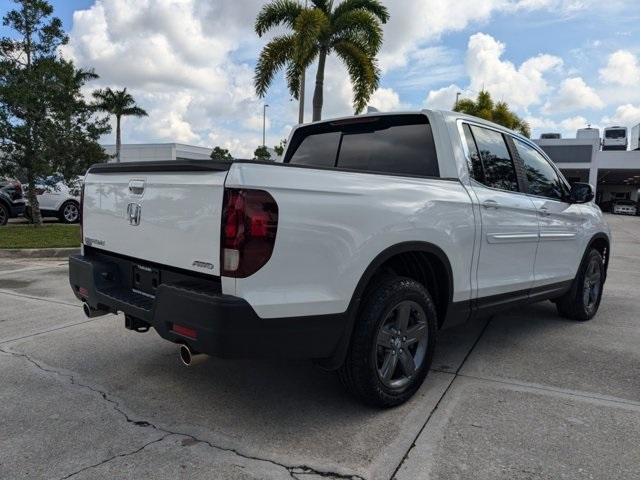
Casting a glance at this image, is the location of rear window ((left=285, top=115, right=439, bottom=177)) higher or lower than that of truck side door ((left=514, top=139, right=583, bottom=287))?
higher

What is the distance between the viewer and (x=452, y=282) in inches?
138

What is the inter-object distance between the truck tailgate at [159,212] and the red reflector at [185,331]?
0.30 m

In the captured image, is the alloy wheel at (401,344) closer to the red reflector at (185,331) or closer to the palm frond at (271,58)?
the red reflector at (185,331)

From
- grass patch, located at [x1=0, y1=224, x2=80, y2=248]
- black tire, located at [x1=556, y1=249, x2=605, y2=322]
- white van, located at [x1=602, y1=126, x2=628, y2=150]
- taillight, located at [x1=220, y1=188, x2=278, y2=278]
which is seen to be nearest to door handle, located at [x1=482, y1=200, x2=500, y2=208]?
taillight, located at [x1=220, y1=188, x2=278, y2=278]

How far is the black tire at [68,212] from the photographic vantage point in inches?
624

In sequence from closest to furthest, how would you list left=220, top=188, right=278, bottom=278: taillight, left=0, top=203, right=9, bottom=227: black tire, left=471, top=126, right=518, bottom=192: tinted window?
left=220, top=188, right=278, bottom=278: taillight < left=471, top=126, right=518, bottom=192: tinted window < left=0, top=203, right=9, bottom=227: black tire

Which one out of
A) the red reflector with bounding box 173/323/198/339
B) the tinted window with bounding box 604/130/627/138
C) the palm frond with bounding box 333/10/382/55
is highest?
the tinted window with bounding box 604/130/627/138

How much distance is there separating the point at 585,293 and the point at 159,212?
449cm

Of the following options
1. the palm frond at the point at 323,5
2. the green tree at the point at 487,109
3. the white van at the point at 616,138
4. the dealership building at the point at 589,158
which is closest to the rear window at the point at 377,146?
the palm frond at the point at 323,5

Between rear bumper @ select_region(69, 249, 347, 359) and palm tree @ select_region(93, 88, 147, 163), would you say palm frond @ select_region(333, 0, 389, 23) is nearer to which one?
rear bumper @ select_region(69, 249, 347, 359)

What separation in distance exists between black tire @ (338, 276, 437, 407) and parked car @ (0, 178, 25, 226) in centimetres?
1381

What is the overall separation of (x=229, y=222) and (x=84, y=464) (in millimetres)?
1386

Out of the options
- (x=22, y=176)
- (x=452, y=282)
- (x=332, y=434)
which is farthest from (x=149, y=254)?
(x=22, y=176)

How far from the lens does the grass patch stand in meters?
10.2
